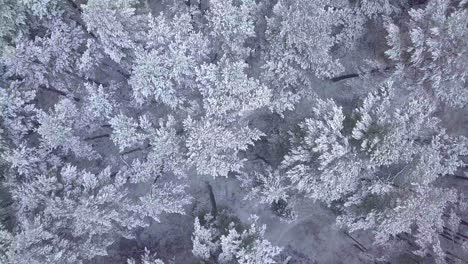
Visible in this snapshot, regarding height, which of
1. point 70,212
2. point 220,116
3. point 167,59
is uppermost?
point 167,59

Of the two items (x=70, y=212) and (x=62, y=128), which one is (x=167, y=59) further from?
(x=70, y=212)

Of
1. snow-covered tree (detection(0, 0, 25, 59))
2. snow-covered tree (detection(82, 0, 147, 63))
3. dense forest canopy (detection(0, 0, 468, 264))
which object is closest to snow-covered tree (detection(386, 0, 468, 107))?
dense forest canopy (detection(0, 0, 468, 264))

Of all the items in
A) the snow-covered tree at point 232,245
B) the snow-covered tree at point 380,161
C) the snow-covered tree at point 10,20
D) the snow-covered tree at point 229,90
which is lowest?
the snow-covered tree at point 232,245

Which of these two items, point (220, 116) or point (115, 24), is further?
point (220, 116)

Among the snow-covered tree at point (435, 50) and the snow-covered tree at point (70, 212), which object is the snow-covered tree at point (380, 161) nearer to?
the snow-covered tree at point (435, 50)

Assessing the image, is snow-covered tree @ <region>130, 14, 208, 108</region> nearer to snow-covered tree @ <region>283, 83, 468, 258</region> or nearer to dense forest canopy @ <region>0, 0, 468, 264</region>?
dense forest canopy @ <region>0, 0, 468, 264</region>

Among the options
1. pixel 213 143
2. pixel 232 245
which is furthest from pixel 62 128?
pixel 232 245

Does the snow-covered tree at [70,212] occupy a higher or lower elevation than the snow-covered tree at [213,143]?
lower

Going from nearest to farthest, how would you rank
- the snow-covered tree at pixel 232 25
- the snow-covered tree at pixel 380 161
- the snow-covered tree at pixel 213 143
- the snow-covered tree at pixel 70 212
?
the snow-covered tree at pixel 70 212 → the snow-covered tree at pixel 380 161 → the snow-covered tree at pixel 213 143 → the snow-covered tree at pixel 232 25

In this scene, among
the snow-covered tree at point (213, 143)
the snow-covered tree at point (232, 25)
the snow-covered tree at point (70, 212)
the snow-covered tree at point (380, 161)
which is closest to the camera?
the snow-covered tree at point (70, 212)

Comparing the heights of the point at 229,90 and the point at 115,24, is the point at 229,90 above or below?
below

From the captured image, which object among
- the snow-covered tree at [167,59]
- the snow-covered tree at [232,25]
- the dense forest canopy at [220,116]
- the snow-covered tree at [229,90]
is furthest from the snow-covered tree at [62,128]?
the snow-covered tree at [232,25]

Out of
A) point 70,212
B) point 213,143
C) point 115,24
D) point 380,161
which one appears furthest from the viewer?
point 213,143

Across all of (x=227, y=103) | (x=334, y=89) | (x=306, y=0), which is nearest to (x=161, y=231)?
(x=227, y=103)
